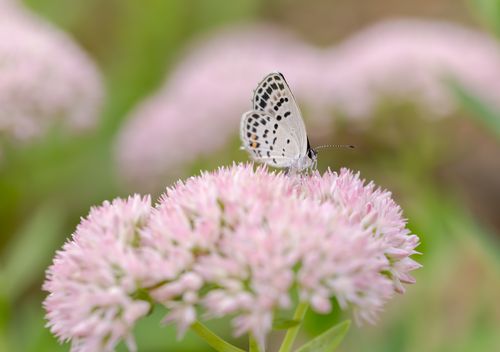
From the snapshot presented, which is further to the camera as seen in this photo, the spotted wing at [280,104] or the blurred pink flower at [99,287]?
the spotted wing at [280,104]

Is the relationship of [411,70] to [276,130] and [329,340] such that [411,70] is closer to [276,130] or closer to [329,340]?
[276,130]

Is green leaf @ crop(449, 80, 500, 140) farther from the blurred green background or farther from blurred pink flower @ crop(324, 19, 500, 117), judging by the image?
blurred pink flower @ crop(324, 19, 500, 117)

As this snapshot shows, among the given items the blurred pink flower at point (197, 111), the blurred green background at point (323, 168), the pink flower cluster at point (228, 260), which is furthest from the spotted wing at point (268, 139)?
the blurred pink flower at point (197, 111)

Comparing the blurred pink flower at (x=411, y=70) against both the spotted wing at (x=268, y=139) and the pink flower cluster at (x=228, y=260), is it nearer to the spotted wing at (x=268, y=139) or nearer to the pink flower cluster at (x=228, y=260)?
the spotted wing at (x=268, y=139)

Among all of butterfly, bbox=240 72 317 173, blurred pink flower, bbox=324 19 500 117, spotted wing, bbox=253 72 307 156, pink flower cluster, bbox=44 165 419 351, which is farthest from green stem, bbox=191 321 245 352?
blurred pink flower, bbox=324 19 500 117

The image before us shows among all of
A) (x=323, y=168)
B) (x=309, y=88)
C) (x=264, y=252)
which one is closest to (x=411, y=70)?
(x=309, y=88)

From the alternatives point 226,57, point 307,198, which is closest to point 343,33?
point 226,57
